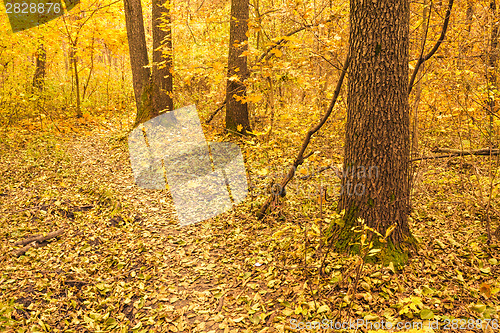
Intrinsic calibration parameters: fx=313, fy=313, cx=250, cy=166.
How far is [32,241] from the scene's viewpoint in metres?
4.85

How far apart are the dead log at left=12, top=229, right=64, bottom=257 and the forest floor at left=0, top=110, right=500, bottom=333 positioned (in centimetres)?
11

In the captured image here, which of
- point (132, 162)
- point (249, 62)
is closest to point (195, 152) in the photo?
point (132, 162)

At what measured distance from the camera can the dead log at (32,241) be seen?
4.59 meters

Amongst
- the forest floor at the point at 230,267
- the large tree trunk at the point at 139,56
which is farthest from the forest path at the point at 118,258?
the large tree trunk at the point at 139,56

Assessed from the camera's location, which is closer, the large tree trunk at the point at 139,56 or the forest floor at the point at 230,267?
Result: the forest floor at the point at 230,267

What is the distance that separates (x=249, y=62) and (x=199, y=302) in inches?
235

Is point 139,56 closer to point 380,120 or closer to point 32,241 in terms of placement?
point 32,241

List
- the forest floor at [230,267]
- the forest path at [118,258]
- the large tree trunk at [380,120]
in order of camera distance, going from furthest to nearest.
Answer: the forest path at [118,258] < the large tree trunk at [380,120] < the forest floor at [230,267]

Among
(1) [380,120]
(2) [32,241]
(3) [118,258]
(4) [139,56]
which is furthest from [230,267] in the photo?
(4) [139,56]

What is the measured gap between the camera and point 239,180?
6.46 m

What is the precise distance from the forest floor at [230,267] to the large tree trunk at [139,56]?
3253 mm

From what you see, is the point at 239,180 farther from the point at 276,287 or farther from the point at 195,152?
the point at 276,287

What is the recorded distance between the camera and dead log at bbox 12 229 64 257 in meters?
4.59

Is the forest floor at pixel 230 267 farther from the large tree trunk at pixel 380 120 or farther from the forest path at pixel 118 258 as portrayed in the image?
the large tree trunk at pixel 380 120
